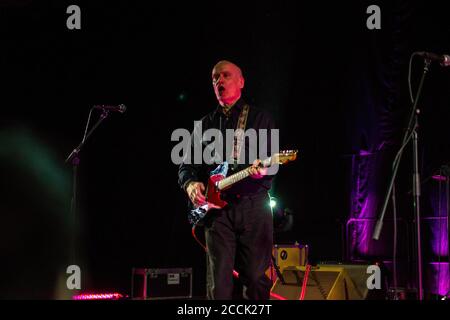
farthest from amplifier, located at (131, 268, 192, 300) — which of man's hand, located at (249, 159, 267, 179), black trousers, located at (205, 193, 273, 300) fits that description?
man's hand, located at (249, 159, 267, 179)

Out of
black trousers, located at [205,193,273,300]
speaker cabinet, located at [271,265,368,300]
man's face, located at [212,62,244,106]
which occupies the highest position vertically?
man's face, located at [212,62,244,106]

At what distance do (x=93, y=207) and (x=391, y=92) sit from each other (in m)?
3.93

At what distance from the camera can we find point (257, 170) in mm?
3529

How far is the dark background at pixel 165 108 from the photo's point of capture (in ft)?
20.9

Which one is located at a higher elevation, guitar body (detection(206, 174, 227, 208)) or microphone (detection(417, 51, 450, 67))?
microphone (detection(417, 51, 450, 67))

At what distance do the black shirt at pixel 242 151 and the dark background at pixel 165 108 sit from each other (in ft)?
8.61

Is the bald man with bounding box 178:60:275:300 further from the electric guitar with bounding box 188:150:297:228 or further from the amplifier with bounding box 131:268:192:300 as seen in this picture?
the amplifier with bounding box 131:268:192:300

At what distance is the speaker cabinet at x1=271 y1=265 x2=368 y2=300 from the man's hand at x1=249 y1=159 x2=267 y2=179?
2334 millimetres

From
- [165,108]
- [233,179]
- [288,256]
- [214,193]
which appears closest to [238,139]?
[233,179]

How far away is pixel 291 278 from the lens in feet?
19.4

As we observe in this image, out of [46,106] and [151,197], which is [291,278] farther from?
[46,106]

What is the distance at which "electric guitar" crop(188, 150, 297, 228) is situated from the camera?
3.52 metres
